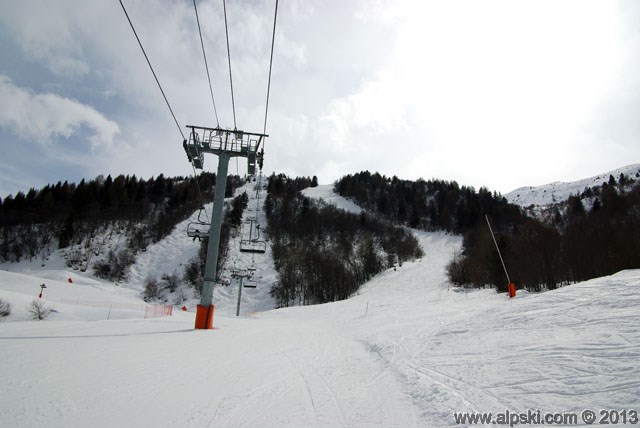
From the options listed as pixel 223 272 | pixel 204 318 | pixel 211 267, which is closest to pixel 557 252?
pixel 211 267

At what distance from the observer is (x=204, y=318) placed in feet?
49.3

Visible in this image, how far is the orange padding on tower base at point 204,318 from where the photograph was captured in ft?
49.0

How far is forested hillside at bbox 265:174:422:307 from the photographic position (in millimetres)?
71188

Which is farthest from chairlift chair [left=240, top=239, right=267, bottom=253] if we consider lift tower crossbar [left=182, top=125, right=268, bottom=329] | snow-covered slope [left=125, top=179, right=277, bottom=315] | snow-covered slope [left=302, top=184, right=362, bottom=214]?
snow-covered slope [left=302, top=184, right=362, bottom=214]

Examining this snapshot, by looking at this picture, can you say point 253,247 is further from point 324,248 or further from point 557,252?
point 324,248

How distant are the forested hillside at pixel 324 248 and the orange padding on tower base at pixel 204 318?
53.2 metres

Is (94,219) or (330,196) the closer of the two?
(94,219)

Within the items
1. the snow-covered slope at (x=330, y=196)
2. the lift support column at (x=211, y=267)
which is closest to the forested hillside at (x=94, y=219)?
the snow-covered slope at (x=330, y=196)

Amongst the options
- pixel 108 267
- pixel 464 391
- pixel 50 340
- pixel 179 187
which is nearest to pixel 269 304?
pixel 108 267

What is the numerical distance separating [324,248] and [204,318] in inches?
2961

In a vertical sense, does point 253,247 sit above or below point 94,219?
below

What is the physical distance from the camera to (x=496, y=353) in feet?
22.3

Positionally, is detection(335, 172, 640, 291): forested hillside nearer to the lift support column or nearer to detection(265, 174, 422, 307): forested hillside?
detection(265, 174, 422, 307): forested hillside

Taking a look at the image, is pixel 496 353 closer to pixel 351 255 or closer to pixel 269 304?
pixel 269 304
